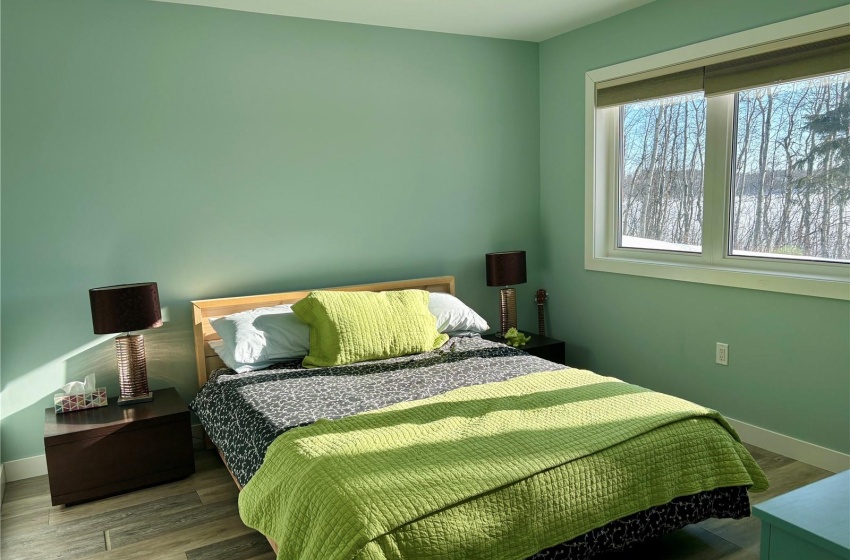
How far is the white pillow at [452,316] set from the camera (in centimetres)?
369

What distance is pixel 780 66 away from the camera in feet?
9.92

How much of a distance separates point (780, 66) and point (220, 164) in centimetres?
283

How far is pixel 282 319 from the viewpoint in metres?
3.35

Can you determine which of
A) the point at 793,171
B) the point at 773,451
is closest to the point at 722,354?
the point at 773,451

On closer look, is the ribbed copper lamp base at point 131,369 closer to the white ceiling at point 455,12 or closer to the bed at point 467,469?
the bed at point 467,469

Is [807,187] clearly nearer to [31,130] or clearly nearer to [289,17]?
[289,17]

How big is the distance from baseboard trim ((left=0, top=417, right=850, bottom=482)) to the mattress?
857 millimetres

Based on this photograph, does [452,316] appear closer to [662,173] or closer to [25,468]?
[662,173]

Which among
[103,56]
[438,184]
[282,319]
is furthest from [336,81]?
[282,319]

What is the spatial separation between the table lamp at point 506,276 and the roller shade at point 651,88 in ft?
3.54

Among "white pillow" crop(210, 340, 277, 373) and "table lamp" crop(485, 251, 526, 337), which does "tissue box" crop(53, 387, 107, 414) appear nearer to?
"white pillow" crop(210, 340, 277, 373)

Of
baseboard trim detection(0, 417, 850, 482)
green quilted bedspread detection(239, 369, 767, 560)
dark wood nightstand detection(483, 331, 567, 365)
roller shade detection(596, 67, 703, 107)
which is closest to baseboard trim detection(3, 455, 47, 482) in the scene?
baseboard trim detection(0, 417, 850, 482)

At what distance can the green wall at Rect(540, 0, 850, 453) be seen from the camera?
3.03m

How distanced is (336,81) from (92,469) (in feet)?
7.90
